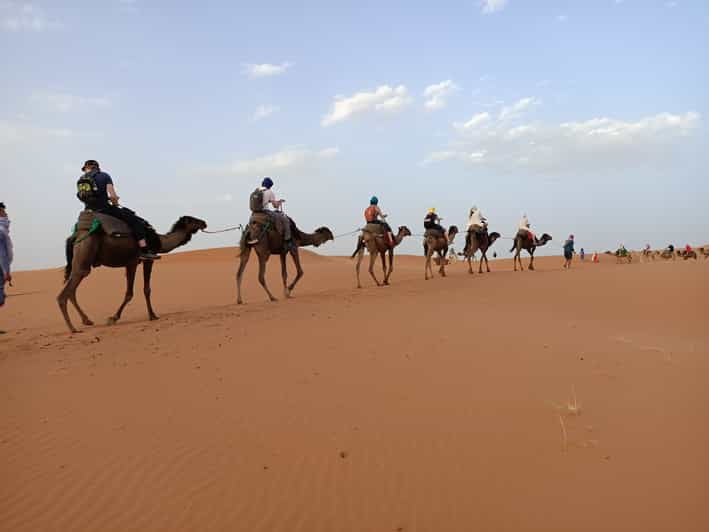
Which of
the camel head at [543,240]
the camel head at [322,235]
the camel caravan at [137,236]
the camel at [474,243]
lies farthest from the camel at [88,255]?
the camel head at [543,240]

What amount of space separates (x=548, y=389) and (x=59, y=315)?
13801mm

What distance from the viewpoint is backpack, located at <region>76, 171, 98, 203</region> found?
9.52 m

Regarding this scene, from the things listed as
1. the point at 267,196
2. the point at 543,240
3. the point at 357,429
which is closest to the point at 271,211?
the point at 267,196

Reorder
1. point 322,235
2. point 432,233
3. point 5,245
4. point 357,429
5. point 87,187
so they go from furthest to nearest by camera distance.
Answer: point 432,233 → point 322,235 → point 5,245 → point 87,187 → point 357,429

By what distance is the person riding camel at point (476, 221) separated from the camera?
890 inches

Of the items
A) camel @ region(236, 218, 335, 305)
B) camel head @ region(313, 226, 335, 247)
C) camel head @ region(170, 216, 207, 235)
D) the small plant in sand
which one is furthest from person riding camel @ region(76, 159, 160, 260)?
the small plant in sand

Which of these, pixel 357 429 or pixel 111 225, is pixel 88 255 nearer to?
pixel 111 225

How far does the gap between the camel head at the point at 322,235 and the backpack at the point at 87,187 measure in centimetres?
706

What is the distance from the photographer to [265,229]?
13.6 m

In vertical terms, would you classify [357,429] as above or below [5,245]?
below

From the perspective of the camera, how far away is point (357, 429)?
4672mm

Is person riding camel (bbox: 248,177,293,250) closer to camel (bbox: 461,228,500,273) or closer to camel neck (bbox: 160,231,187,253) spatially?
camel neck (bbox: 160,231,187,253)

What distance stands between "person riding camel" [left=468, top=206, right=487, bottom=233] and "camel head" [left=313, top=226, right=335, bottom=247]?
28.7ft

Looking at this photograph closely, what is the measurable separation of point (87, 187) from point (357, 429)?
7.45 m
